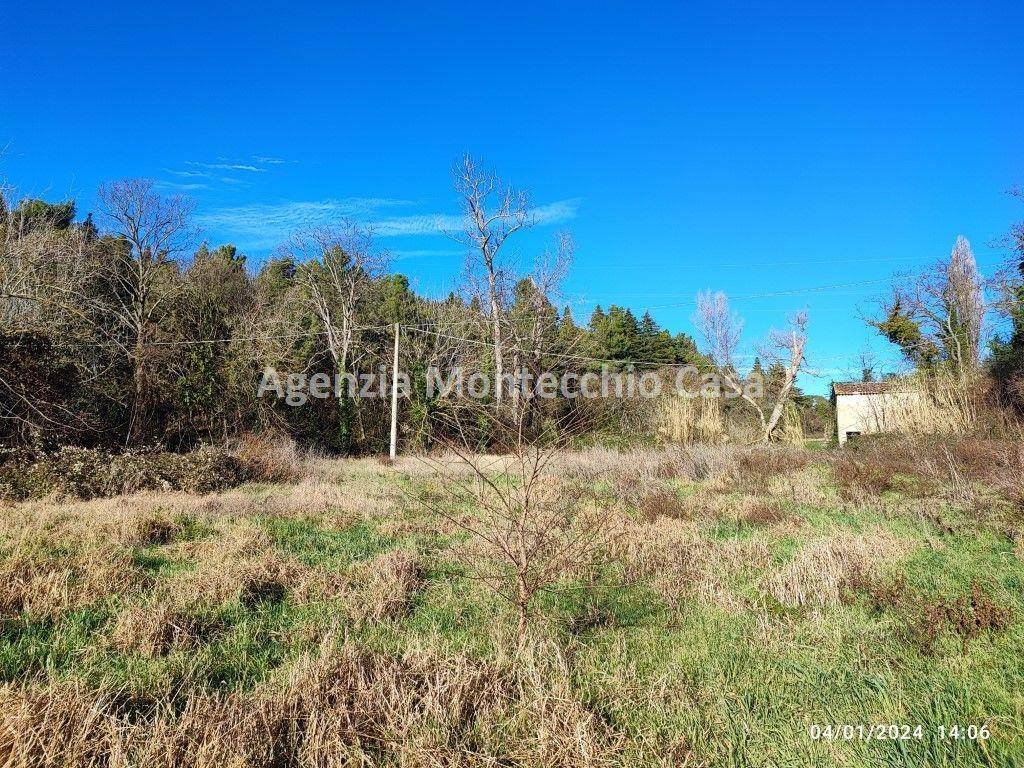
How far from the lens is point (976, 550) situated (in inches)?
221

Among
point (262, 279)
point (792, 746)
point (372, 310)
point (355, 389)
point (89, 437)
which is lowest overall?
point (792, 746)

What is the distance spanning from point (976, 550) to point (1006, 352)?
64.7ft

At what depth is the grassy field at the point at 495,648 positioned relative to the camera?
240 cm

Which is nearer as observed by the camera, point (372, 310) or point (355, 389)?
point (355, 389)

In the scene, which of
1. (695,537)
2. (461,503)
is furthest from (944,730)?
(461,503)

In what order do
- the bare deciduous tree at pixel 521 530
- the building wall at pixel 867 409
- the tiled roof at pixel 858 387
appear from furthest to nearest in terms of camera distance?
the tiled roof at pixel 858 387, the building wall at pixel 867 409, the bare deciduous tree at pixel 521 530

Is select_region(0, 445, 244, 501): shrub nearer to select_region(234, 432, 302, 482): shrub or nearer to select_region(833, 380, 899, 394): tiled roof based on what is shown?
select_region(234, 432, 302, 482): shrub

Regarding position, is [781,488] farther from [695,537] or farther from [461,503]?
[461,503]

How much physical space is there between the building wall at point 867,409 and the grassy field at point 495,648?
10.0 m

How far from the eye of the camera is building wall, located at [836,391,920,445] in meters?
15.5
